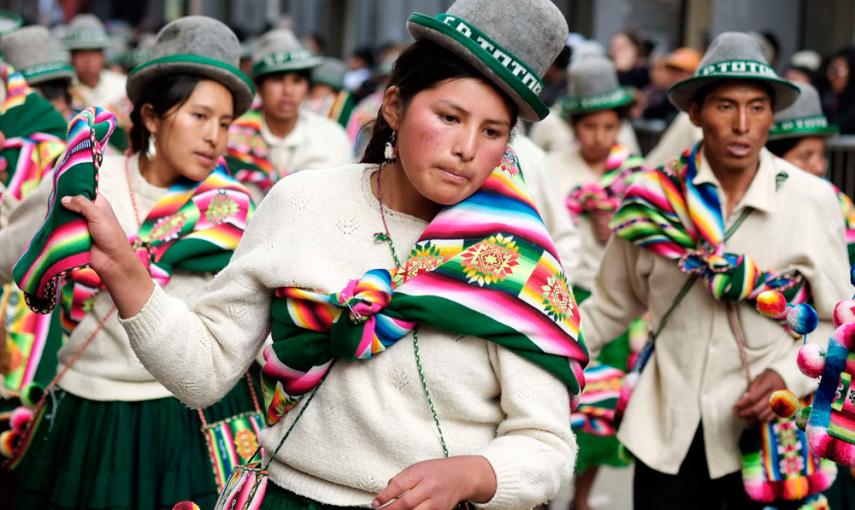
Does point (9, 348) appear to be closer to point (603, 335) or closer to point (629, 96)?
point (603, 335)

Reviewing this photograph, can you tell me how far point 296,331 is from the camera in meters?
3.05

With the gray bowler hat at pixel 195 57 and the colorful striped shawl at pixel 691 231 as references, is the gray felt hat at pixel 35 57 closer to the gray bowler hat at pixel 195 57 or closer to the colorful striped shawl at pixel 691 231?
the gray bowler hat at pixel 195 57

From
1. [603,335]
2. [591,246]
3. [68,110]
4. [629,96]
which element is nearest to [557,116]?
[629,96]

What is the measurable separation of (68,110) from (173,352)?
5638mm

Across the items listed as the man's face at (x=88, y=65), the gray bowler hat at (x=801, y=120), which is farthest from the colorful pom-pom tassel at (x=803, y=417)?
the man's face at (x=88, y=65)

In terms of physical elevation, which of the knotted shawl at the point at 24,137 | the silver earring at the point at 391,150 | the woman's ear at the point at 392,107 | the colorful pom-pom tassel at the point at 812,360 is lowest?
the knotted shawl at the point at 24,137

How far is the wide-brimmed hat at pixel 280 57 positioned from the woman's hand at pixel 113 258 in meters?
5.92

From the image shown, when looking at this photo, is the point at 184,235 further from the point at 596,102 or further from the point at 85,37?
the point at 85,37

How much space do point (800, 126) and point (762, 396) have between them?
1991mm

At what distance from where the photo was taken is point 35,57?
822 centimetres

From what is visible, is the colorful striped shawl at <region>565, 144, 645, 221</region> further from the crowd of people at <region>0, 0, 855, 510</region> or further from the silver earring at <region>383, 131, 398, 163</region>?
the silver earring at <region>383, 131, 398, 163</region>

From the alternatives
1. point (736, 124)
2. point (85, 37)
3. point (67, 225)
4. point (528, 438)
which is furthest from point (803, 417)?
point (85, 37)

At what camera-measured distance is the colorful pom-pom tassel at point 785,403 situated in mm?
3631

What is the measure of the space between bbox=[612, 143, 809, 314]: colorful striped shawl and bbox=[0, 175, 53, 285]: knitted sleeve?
200 centimetres
